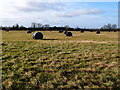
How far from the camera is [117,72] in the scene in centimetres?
609

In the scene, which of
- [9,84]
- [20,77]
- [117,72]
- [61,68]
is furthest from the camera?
[61,68]

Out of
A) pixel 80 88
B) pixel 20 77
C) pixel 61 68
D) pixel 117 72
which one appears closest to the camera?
pixel 80 88

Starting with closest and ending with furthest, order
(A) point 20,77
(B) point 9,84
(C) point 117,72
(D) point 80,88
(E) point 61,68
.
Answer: (D) point 80,88 < (B) point 9,84 < (A) point 20,77 < (C) point 117,72 < (E) point 61,68

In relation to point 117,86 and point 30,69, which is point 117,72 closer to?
point 117,86

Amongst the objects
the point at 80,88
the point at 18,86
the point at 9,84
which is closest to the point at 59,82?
the point at 80,88

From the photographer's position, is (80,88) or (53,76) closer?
(80,88)

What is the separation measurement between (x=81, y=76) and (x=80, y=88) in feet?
3.39

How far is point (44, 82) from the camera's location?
5.00 m

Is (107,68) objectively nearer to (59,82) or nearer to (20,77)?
(59,82)

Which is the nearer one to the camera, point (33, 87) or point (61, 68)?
point (33, 87)

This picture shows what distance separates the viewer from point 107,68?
21.6 feet

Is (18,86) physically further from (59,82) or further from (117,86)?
(117,86)

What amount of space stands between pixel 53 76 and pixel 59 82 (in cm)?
63

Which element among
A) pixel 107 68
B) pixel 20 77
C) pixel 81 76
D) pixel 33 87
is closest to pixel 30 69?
pixel 20 77
